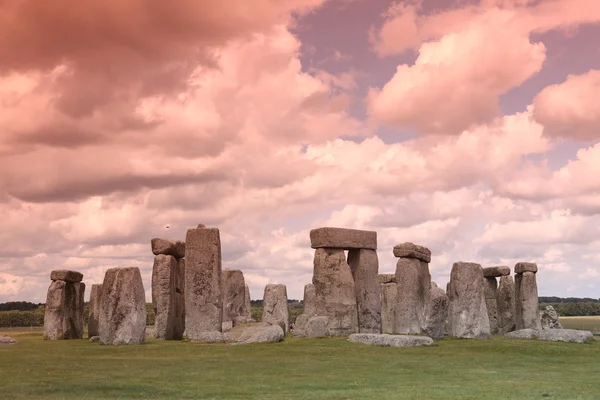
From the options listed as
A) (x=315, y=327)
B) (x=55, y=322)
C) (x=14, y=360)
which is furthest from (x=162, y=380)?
(x=55, y=322)

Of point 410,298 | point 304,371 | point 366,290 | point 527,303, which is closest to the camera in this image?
point 304,371

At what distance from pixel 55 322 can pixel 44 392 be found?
63.1 feet

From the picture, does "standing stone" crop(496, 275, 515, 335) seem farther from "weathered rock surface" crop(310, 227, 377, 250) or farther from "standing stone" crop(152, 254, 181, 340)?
"standing stone" crop(152, 254, 181, 340)

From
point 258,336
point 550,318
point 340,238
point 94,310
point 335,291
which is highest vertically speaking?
point 340,238

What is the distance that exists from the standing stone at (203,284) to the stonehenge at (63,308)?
808 cm

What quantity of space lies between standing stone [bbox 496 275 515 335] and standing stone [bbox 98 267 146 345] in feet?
62.3

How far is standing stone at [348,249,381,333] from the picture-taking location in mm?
32188

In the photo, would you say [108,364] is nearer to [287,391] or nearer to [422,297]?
[287,391]

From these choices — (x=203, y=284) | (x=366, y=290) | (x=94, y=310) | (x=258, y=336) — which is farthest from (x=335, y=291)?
(x=94, y=310)

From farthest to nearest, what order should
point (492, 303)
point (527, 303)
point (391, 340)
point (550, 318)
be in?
point (550, 318)
point (492, 303)
point (527, 303)
point (391, 340)

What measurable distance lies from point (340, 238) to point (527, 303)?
11.4m

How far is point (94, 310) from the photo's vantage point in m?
36.1

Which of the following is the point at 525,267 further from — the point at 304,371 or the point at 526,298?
the point at 304,371

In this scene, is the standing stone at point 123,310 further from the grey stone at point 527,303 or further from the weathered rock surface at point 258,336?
the grey stone at point 527,303
